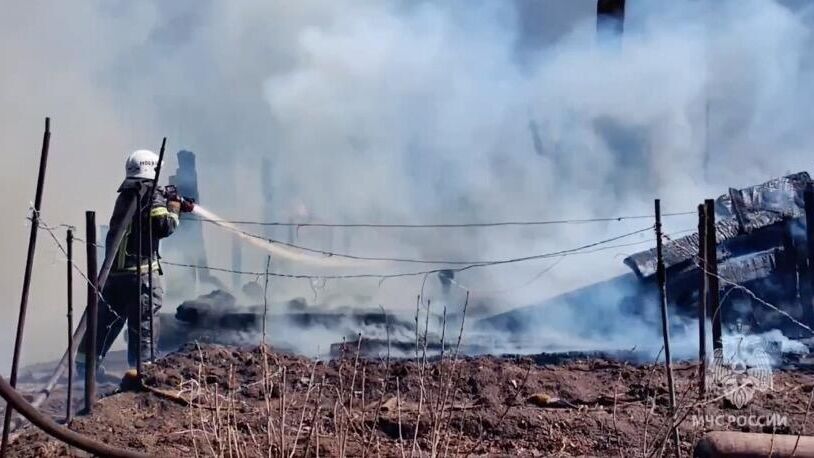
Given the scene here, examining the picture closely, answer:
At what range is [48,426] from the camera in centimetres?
201

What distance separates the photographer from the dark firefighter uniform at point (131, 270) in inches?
269

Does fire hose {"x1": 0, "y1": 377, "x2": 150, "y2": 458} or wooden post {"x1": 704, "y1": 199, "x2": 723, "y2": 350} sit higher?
wooden post {"x1": 704, "y1": 199, "x2": 723, "y2": 350}

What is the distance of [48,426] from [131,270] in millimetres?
5136

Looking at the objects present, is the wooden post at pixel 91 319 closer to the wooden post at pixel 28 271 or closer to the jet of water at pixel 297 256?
the wooden post at pixel 28 271

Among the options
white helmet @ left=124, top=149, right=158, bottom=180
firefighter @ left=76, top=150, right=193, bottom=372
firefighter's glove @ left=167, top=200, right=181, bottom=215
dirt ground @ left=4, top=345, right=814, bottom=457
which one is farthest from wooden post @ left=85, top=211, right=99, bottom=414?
white helmet @ left=124, top=149, right=158, bottom=180

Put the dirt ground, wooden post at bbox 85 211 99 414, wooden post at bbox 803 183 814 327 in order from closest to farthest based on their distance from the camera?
1. the dirt ground
2. wooden post at bbox 85 211 99 414
3. wooden post at bbox 803 183 814 327

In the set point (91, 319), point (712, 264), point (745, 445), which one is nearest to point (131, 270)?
point (91, 319)

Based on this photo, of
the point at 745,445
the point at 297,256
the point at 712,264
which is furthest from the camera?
the point at 297,256

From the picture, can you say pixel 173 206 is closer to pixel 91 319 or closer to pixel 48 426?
pixel 91 319

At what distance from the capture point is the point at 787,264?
378 inches

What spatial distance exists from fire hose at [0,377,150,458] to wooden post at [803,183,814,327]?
8548 millimetres

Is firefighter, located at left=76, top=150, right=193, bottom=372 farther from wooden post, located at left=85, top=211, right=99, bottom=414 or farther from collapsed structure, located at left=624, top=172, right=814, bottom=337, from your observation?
collapsed structure, located at left=624, top=172, right=814, bottom=337

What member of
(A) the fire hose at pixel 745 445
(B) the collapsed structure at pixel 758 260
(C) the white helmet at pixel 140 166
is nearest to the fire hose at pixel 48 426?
(A) the fire hose at pixel 745 445

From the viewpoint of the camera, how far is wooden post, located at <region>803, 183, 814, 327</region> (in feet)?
30.1
